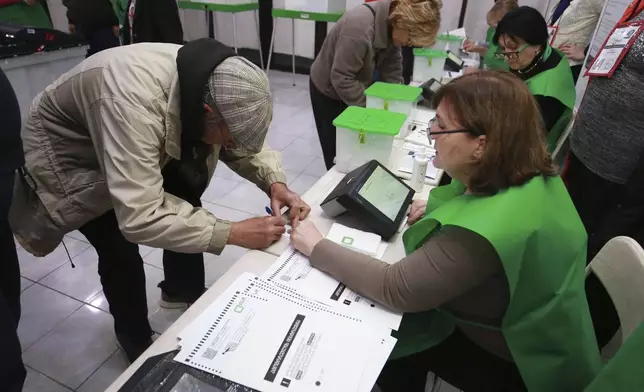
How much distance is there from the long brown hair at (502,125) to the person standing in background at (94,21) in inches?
142

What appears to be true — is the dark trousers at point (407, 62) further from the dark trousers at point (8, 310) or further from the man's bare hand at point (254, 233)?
the dark trousers at point (8, 310)

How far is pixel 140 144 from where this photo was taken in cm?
98

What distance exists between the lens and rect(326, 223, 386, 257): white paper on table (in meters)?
1.17

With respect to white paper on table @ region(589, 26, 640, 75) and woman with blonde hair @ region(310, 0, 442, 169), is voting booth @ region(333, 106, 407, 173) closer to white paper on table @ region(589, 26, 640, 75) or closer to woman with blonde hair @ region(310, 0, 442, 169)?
woman with blonde hair @ region(310, 0, 442, 169)

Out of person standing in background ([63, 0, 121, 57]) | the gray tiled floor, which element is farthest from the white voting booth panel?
the gray tiled floor

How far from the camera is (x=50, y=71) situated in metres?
2.93

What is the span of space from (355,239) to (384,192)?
210 mm

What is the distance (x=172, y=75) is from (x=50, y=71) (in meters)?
2.48

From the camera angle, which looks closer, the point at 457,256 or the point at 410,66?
the point at 457,256

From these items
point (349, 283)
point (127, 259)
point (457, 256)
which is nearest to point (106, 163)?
point (127, 259)

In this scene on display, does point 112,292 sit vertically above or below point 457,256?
below

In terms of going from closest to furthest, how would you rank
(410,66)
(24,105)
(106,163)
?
(106,163)
(24,105)
(410,66)

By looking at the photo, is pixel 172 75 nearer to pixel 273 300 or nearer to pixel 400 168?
pixel 273 300

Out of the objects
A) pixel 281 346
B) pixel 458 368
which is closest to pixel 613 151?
pixel 458 368
